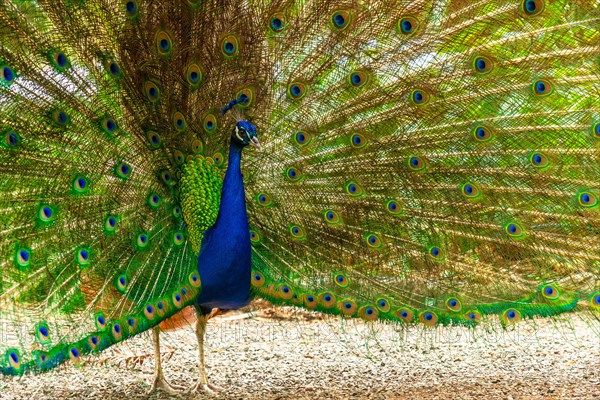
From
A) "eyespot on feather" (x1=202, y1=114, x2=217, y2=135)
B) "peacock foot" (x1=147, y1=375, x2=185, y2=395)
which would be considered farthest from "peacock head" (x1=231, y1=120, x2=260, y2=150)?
"peacock foot" (x1=147, y1=375, x2=185, y2=395)

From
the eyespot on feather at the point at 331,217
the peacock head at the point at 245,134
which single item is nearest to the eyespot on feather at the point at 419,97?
the eyespot on feather at the point at 331,217

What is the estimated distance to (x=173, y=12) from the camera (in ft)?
9.55

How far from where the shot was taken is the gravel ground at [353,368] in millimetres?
3697

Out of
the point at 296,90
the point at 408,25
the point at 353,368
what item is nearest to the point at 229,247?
the point at 296,90

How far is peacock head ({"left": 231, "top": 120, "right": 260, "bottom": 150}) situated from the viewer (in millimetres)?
2891

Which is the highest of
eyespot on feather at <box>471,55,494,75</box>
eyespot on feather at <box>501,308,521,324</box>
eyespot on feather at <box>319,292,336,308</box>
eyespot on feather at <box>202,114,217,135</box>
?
eyespot on feather at <box>471,55,494,75</box>

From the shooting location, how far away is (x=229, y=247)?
3.08 meters

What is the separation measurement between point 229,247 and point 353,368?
1711mm

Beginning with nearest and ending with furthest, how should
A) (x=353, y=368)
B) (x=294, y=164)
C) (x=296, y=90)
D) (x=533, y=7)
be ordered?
1. (x=533, y=7)
2. (x=296, y=90)
3. (x=294, y=164)
4. (x=353, y=368)

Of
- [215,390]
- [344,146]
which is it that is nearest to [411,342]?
[215,390]

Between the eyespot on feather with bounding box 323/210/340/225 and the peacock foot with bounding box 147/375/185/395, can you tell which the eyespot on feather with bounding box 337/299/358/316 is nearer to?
the eyespot on feather with bounding box 323/210/340/225

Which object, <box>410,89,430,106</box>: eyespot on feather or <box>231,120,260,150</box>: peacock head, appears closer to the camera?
<box>231,120,260,150</box>: peacock head

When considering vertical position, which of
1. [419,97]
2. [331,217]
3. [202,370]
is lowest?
[202,370]

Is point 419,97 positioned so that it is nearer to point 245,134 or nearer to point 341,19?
point 341,19
